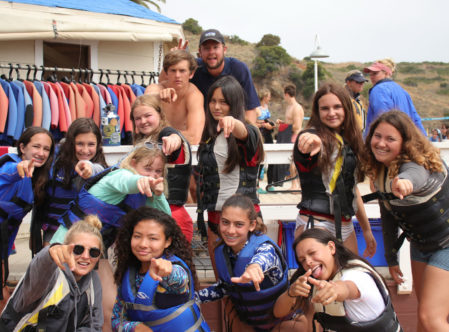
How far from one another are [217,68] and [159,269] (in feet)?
7.40

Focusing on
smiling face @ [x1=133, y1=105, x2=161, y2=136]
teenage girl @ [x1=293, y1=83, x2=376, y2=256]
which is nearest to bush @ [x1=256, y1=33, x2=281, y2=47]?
smiling face @ [x1=133, y1=105, x2=161, y2=136]

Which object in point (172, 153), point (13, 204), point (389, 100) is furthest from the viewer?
point (389, 100)

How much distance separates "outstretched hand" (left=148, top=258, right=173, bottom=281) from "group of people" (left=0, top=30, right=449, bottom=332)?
10mm

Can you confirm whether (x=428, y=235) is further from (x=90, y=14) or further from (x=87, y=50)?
(x=87, y=50)

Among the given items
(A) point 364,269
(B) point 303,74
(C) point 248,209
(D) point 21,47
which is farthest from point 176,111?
(B) point 303,74

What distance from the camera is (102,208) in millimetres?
3416

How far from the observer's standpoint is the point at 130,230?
3.26 m

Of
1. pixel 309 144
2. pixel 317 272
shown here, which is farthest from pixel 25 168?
pixel 317 272

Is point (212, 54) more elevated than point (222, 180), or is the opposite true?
point (212, 54)

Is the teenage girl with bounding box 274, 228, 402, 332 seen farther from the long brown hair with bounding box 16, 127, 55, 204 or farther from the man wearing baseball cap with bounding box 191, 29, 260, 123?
the long brown hair with bounding box 16, 127, 55, 204

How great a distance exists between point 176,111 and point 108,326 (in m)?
1.86

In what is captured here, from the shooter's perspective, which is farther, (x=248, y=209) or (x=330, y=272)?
(x=248, y=209)

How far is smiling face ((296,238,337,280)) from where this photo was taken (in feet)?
9.64

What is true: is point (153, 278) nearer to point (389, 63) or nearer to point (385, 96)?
point (385, 96)
